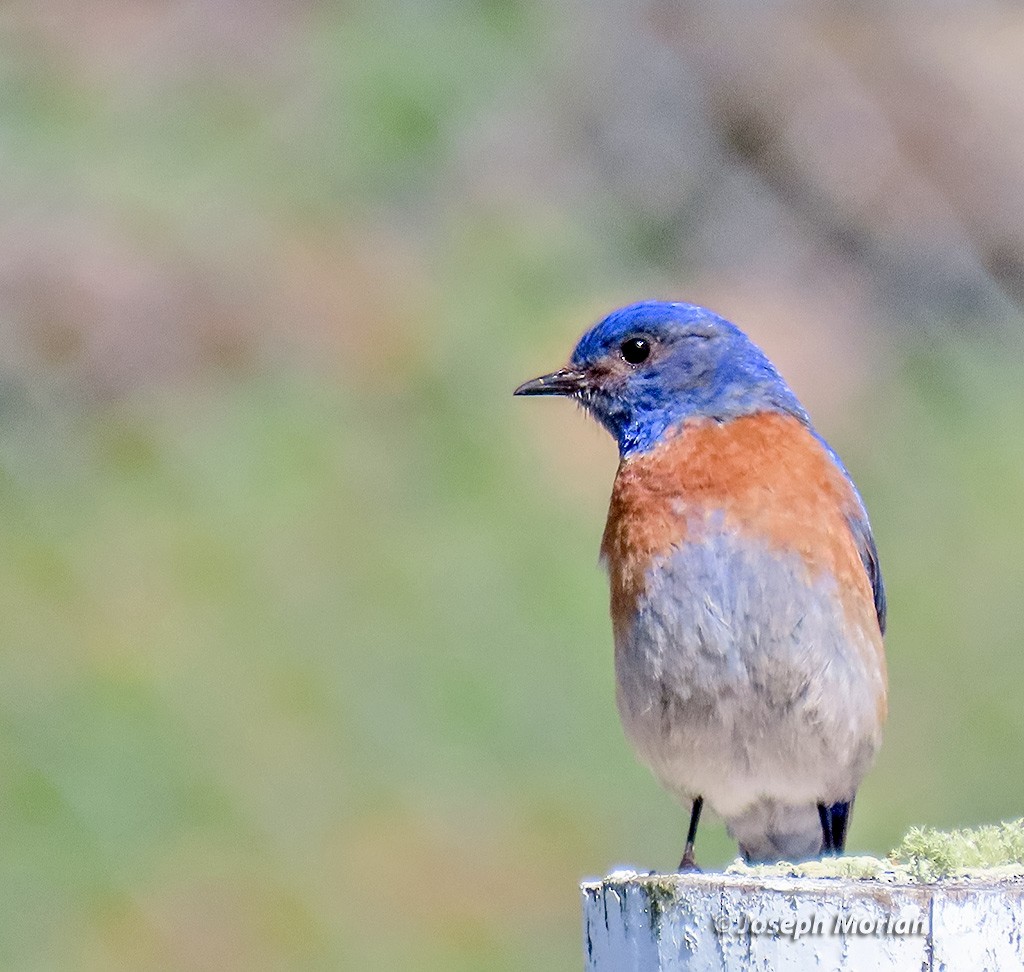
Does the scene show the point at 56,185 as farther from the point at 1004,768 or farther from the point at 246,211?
the point at 1004,768

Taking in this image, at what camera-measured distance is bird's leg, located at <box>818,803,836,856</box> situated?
5.39m

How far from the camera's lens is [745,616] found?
16.0 ft

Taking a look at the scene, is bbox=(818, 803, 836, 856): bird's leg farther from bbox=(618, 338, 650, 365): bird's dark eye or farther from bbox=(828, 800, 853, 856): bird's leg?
bbox=(618, 338, 650, 365): bird's dark eye

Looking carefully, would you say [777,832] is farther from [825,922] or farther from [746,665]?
[825,922]

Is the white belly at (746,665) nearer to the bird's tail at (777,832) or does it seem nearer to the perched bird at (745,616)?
the perched bird at (745,616)

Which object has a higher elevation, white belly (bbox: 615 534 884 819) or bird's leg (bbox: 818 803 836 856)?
white belly (bbox: 615 534 884 819)

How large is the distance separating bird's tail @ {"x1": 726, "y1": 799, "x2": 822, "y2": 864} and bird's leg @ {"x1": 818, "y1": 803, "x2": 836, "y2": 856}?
1cm

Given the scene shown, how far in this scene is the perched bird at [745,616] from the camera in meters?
4.89

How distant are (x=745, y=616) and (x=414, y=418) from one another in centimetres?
612

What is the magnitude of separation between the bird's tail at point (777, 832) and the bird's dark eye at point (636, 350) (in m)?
1.36

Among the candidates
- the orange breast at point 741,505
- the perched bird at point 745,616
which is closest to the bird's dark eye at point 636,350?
the perched bird at point 745,616

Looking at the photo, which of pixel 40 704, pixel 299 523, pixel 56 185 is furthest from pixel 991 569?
pixel 56 185

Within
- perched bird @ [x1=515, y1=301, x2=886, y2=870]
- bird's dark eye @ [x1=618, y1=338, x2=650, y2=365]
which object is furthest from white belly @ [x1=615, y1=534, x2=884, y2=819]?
bird's dark eye @ [x1=618, y1=338, x2=650, y2=365]

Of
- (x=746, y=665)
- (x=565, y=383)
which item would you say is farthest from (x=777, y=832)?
(x=565, y=383)
